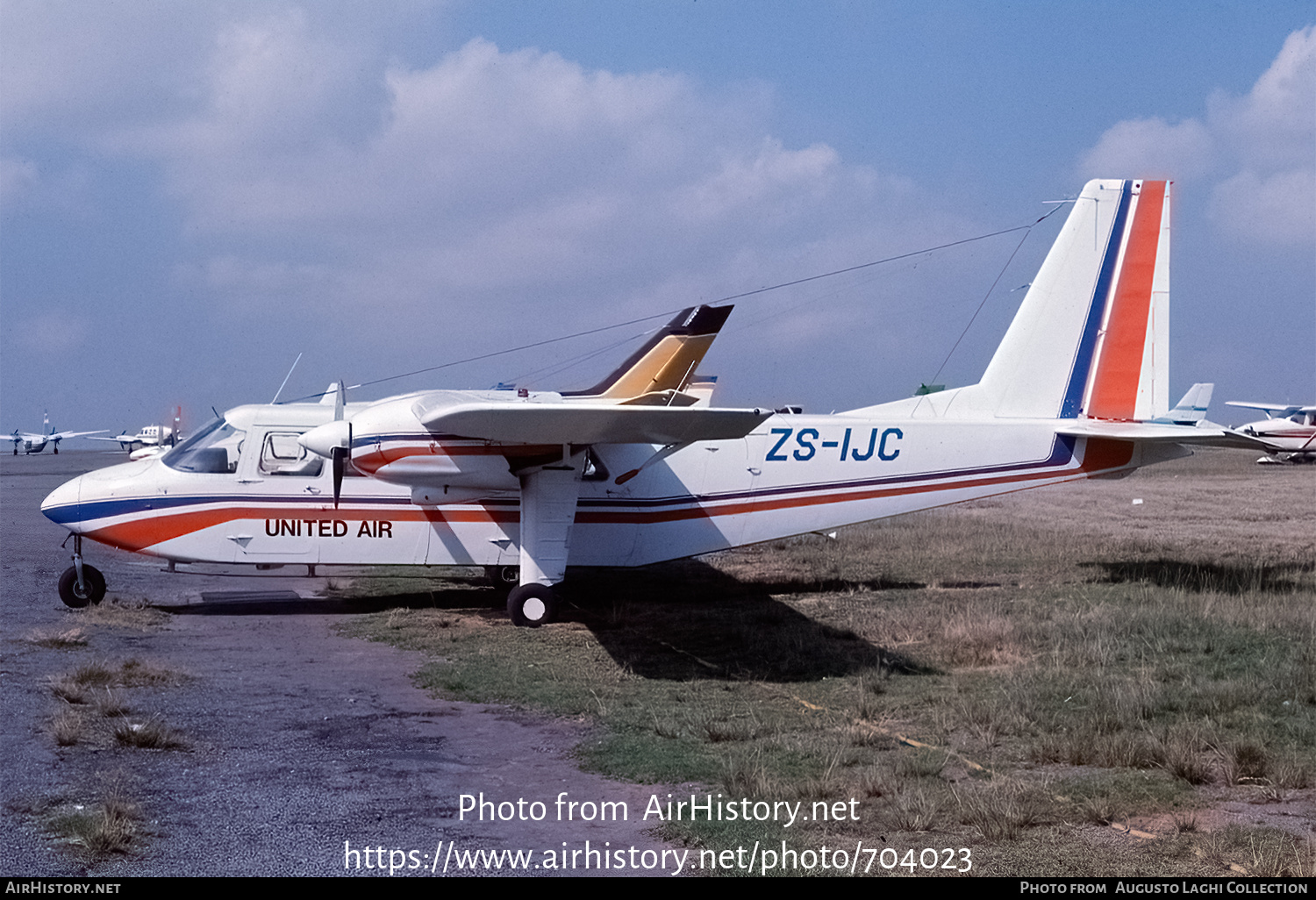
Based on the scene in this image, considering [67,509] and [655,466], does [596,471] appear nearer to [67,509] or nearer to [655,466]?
[655,466]

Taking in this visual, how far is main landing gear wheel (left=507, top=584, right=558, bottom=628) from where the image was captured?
40.6 ft

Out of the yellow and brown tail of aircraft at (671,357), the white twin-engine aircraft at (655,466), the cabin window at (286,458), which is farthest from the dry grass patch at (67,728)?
the yellow and brown tail of aircraft at (671,357)

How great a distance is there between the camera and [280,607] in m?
13.7

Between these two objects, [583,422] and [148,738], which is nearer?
[148,738]

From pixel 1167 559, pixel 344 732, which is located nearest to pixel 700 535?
pixel 344 732

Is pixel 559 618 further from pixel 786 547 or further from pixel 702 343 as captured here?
pixel 786 547

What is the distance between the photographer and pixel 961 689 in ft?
30.1

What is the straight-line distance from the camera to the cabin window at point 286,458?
13.3 m

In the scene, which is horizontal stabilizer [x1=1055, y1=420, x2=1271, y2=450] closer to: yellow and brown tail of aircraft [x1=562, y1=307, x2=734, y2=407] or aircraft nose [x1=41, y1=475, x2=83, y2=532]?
yellow and brown tail of aircraft [x1=562, y1=307, x2=734, y2=407]

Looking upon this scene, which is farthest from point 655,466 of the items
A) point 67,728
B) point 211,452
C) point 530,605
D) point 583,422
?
point 67,728

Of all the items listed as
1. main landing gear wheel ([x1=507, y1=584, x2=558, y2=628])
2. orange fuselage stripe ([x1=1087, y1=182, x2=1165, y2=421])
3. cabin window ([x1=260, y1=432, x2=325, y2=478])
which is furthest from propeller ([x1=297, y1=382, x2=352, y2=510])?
orange fuselage stripe ([x1=1087, y1=182, x2=1165, y2=421])

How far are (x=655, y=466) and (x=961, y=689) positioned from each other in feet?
19.1

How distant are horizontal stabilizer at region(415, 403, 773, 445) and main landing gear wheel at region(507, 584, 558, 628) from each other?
2.49 m

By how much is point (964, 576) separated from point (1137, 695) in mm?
8211
